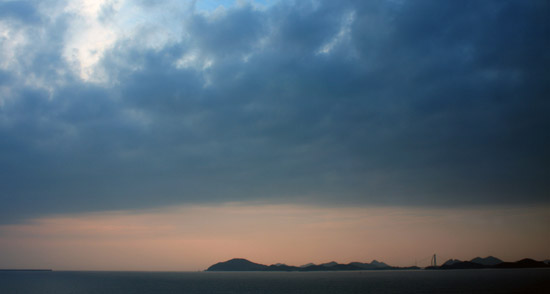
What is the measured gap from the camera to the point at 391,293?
5103 inches

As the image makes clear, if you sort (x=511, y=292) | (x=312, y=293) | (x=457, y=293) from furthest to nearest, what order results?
(x=312, y=293)
(x=457, y=293)
(x=511, y=292)

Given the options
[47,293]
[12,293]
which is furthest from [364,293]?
[12,293]

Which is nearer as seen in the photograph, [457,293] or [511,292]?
[511,292]

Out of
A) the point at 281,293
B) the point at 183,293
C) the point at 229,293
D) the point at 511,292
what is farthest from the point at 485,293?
the point at 183,293

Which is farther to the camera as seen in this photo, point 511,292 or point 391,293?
point 391,293

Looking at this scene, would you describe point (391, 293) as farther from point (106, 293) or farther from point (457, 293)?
point (106, 293)

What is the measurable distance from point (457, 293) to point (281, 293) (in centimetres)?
5528

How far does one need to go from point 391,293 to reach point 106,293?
9522cm

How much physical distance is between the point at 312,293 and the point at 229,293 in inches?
1103

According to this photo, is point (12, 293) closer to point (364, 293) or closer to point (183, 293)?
point (183, 293)

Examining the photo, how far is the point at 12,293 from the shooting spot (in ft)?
465

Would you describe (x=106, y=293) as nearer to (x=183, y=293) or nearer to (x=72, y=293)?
(x=72, y=293)

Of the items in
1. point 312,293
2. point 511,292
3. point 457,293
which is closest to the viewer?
point 511,292

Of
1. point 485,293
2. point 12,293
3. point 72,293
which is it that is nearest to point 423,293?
point 485,293
